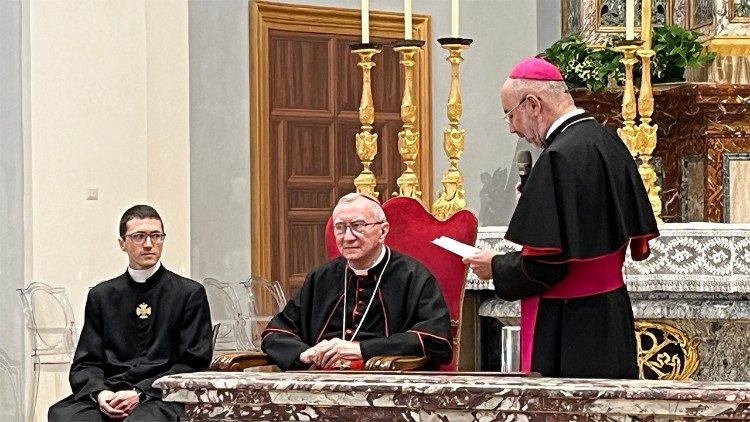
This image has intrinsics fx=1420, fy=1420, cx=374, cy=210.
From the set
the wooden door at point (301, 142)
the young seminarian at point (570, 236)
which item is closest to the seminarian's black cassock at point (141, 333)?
the young seminarian at point (570, 236)

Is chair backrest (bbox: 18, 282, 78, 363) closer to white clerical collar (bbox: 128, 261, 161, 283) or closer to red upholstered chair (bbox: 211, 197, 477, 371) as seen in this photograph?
white clerical collar (bbox: 128, 261, 161, 283)

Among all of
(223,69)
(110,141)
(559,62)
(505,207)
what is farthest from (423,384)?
(505,207)

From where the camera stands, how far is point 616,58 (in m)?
8.20

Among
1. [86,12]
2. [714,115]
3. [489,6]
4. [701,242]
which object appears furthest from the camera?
[489,6]

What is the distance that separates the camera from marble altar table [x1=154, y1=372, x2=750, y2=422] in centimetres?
336

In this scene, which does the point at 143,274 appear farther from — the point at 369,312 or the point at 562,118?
the point at 562,118

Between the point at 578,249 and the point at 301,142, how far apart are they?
638 cm

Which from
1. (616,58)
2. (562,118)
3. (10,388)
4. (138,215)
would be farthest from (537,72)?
(10,388)

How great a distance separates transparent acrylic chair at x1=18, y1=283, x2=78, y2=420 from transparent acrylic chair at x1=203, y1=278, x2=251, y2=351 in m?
0.92

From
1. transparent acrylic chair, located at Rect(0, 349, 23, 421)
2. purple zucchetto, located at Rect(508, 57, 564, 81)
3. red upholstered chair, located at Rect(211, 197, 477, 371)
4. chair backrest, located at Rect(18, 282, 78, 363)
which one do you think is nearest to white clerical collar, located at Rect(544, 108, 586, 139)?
purple zucchetto, located at Rect(508, 57, 564, 81)

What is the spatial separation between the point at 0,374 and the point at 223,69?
280 centimetres

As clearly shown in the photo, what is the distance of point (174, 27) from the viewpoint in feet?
31.6

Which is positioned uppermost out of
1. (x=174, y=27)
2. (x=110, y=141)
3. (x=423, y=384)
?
(x=174, y=27)

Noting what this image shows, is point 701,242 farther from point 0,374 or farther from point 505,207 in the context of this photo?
point 505,207
